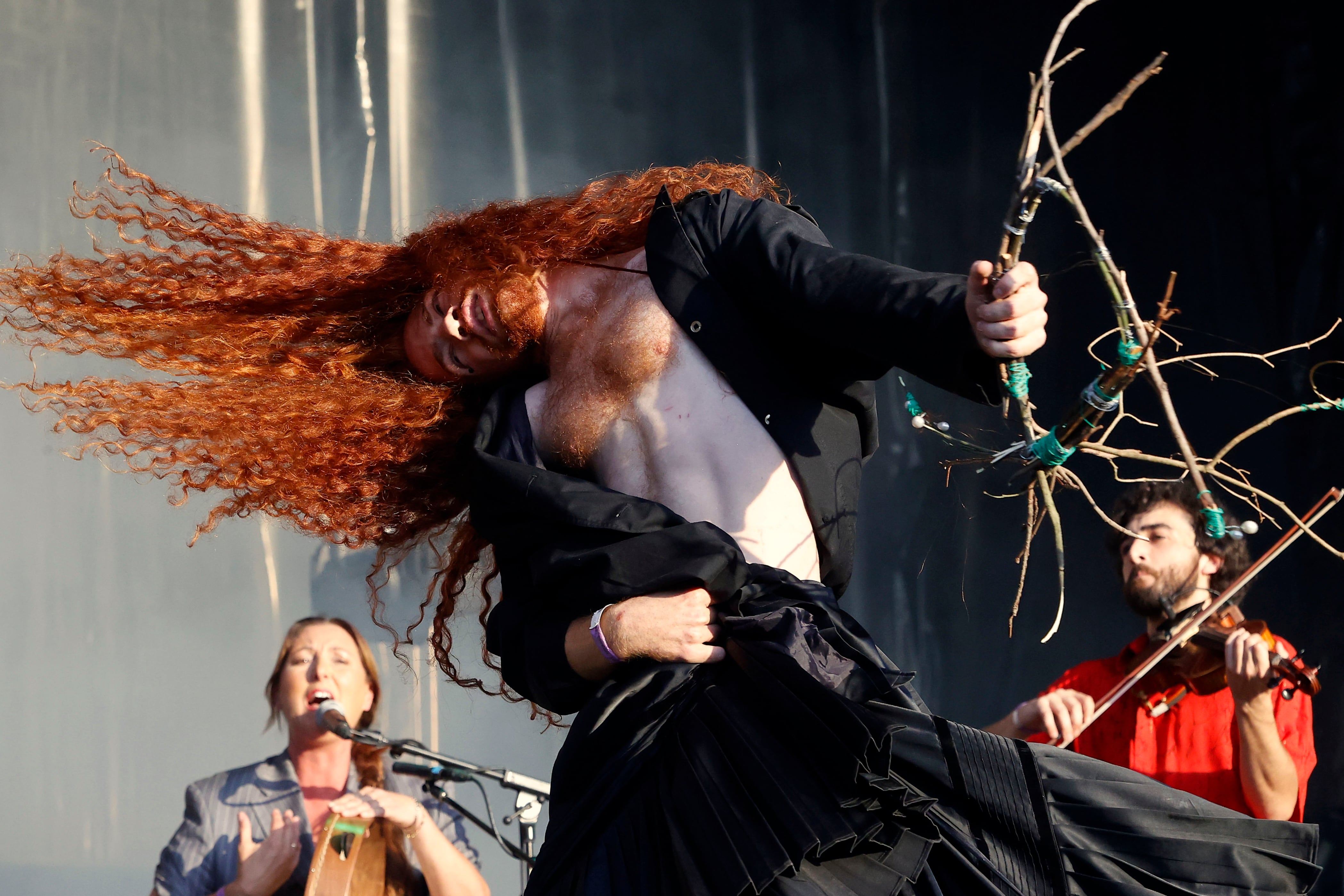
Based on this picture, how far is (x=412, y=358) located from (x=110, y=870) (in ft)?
7.06

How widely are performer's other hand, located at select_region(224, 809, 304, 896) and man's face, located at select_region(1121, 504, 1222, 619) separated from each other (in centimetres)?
179

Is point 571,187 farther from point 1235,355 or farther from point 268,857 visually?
point 1235,355

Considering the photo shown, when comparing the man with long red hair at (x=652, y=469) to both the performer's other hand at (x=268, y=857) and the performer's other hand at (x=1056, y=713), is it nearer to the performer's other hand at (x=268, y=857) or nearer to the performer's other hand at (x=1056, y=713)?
the performer's other hand at (x=1056, y=713)

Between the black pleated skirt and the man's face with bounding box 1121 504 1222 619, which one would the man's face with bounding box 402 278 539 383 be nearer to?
the black pleated skirt

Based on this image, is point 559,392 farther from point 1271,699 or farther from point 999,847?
point 1271,699

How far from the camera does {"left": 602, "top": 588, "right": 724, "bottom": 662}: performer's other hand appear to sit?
4.14ft

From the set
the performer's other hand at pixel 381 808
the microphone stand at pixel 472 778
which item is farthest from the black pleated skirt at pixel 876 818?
the performer's other hand at pixel 381 808

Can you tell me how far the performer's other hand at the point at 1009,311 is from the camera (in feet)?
3.50

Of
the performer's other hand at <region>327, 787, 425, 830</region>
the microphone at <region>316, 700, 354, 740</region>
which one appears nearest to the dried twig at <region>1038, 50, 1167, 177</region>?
the microphone at <region>316, 700, 354, 740</region>

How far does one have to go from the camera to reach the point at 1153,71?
0.91 metres

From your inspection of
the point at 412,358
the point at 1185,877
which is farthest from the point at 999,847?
the point at 412,358

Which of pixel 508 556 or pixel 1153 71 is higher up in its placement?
pixel 1153 71

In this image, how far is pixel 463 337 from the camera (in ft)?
5.37

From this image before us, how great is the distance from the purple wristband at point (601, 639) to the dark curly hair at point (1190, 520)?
1341 mm
